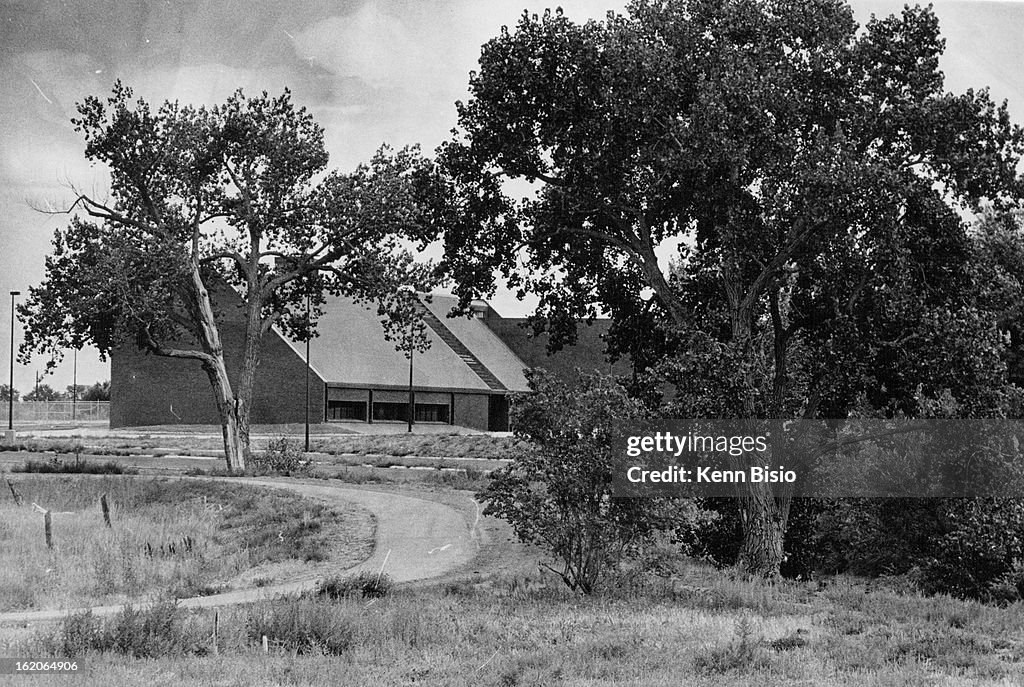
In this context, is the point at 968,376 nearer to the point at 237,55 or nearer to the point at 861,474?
the point at 861,474

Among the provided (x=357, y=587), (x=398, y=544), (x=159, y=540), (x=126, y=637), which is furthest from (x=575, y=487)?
(x=159, y=540)

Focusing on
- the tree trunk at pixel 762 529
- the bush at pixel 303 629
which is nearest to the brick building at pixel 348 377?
the tree trunk at pixel 762 529

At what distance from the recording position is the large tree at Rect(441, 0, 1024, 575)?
18.7 metres

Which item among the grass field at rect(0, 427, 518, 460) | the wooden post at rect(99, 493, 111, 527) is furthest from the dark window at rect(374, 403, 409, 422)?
the wooden post at rect(99, 493, 111, 527)

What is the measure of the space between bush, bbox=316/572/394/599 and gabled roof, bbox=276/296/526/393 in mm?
36019

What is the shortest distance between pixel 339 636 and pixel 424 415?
45743mm

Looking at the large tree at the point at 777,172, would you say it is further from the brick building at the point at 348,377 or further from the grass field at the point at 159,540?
the brick building at the point at 348,377

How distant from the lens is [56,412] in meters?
77.1

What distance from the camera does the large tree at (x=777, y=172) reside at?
61.3 feet

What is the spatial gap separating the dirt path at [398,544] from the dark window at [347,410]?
27051mm

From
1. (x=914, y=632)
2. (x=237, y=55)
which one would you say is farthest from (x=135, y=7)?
(x=914, y=632)

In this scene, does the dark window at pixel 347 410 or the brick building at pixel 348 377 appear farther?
the dark window at pixel 347 410

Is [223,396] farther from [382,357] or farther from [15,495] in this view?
[382,357]

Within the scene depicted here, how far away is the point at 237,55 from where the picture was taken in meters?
18.9
